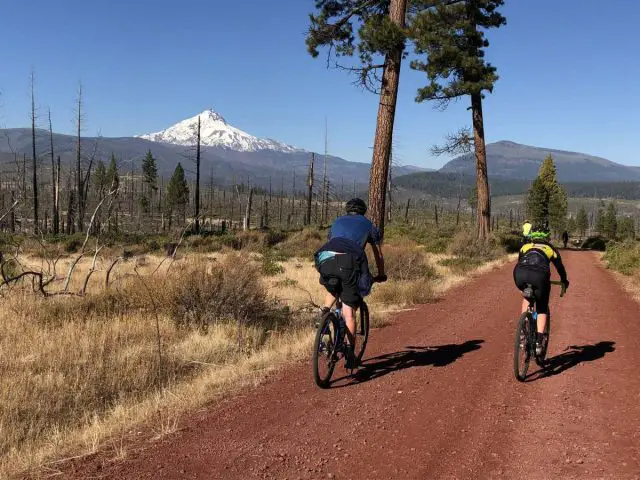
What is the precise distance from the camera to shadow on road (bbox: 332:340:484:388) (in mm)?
5543

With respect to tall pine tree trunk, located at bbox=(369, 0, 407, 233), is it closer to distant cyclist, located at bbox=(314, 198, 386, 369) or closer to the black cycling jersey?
the black cycling jersey

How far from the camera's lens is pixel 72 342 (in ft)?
20.2

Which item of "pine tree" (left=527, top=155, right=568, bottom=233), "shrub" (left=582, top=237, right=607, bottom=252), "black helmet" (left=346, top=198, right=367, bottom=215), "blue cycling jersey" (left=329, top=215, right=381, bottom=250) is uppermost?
"pine tree" (left=527, top=155, right=568, bottom=233)

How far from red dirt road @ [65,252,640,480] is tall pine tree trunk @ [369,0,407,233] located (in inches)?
216

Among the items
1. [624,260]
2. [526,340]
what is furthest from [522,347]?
[624,260]

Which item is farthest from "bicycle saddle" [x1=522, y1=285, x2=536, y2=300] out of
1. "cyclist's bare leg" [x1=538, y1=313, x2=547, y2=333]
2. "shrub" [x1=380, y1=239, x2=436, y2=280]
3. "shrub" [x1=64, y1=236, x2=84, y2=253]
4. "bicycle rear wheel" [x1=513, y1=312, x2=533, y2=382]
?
"shrub" [x1=64, y1=236, x2=84, y2=253]

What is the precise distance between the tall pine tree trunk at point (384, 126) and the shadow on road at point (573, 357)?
5.62 metres

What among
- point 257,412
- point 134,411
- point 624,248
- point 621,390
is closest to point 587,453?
point 621,390

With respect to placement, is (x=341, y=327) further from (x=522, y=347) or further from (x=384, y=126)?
(x=384, y=126)

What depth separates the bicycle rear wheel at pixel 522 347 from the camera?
528cm

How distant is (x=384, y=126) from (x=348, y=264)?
7.72 metres

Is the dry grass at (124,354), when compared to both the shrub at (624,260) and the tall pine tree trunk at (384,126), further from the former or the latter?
the shrub at (624,260)

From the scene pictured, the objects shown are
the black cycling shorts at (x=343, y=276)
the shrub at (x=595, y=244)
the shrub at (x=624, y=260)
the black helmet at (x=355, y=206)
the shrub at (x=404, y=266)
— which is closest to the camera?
the black cycling shorts at (x=343, y=276)

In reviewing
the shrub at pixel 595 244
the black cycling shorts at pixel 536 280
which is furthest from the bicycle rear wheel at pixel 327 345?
the shrub at pixel 595 244
